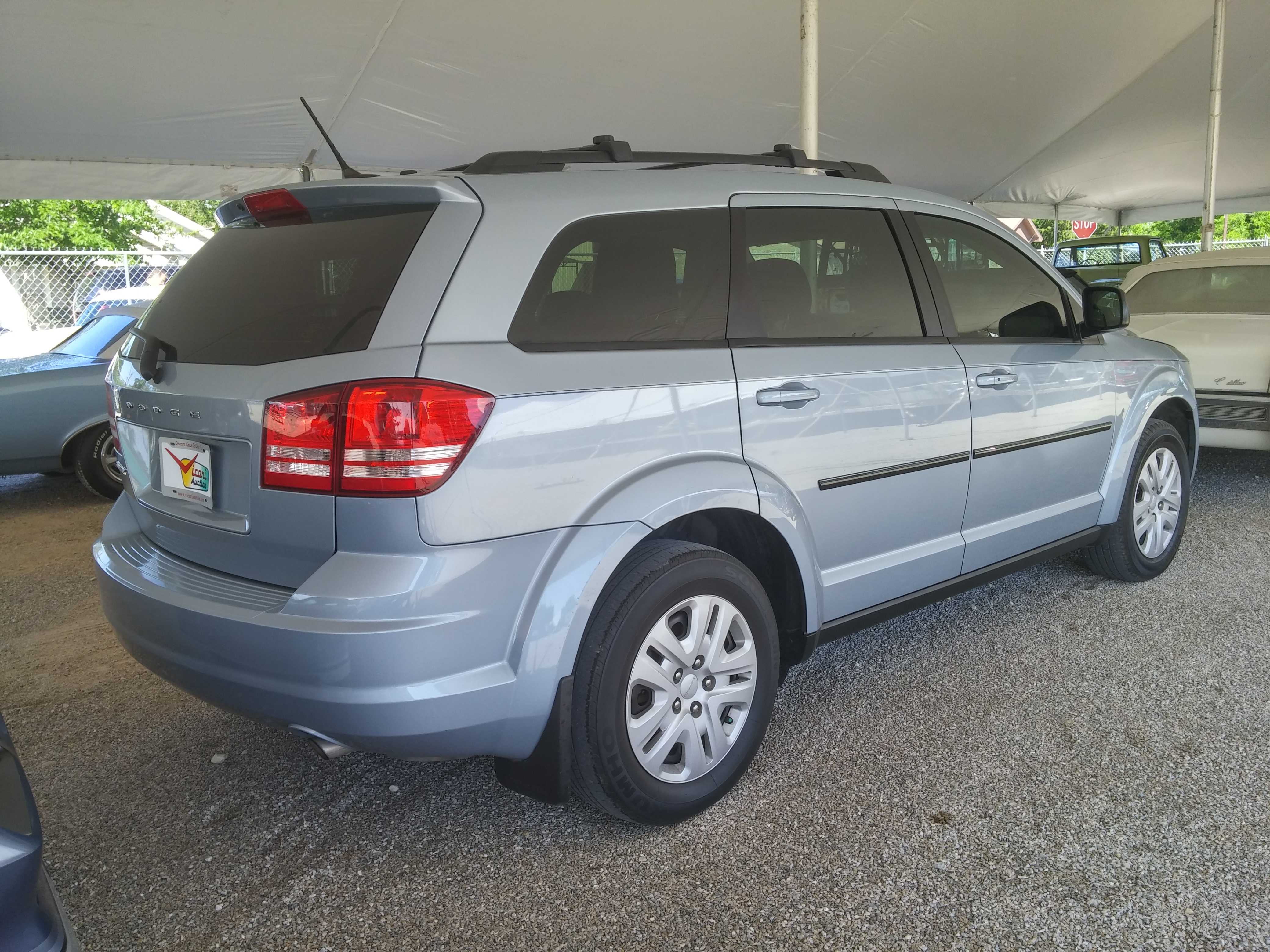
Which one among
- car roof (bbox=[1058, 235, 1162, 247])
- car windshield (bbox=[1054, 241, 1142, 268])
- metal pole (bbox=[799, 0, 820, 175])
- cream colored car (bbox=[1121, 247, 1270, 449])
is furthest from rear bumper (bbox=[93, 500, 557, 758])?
car roof (bbox=[1058, 235, 1162, 247])

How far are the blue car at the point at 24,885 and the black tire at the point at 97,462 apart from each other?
18.9 feet

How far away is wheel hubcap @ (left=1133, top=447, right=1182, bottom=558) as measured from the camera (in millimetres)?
4250

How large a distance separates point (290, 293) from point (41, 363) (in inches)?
223

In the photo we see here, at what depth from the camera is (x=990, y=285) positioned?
3.56 m

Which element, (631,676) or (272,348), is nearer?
(272,348)

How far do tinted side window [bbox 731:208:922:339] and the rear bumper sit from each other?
1113 millimetres

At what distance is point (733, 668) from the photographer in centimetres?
258

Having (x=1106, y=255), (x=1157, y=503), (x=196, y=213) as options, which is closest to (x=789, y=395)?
(x=1157, y=503)

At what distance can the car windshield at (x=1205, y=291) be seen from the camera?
20.5 ft

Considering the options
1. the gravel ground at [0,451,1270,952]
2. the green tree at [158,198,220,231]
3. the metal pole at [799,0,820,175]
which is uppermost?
the green tree at [158,198,220,231]

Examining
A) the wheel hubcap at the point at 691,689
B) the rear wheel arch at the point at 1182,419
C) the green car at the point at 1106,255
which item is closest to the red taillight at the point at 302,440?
the wheel hubcap at the point at 691,689

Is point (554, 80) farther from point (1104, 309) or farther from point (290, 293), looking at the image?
point (290, 293)

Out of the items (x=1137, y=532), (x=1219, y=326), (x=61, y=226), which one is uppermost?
(x=61, y=226)

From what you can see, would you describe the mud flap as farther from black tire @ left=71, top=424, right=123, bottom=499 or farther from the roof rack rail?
black tire @ left=71, top=424, right=123, bottom=499
